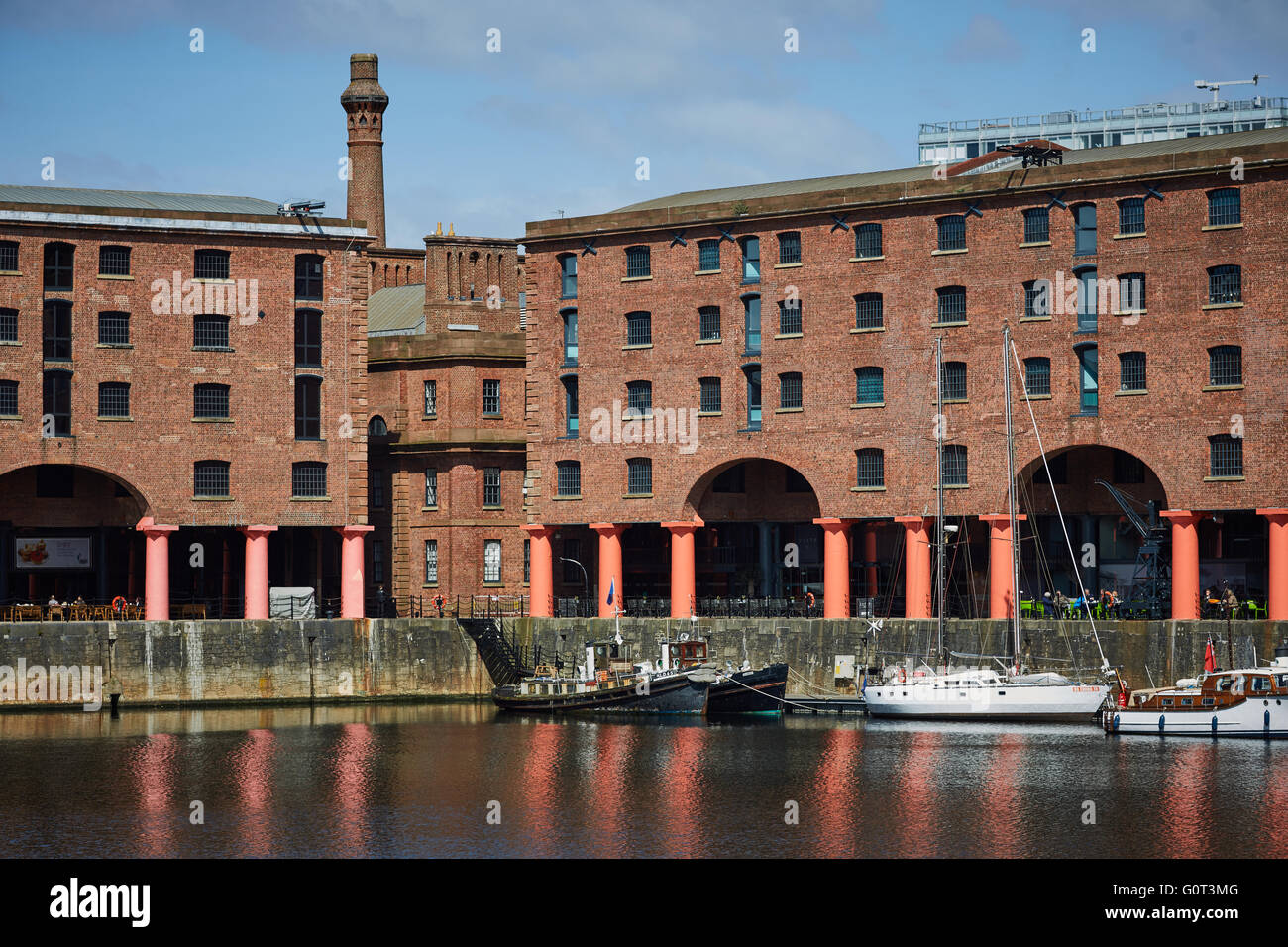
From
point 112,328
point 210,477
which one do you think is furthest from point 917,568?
point 112,328

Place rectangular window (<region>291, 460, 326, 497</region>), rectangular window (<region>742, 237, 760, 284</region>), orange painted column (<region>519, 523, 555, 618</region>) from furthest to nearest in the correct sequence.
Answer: orange painted column (<region>519, 523, 555, 618</region>)
rectangular window (<region>291, 460, 326, 497</region>)
rectangular window (<region>742, 237, 760, 284</region>)

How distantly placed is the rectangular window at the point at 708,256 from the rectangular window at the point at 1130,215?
16.8 m

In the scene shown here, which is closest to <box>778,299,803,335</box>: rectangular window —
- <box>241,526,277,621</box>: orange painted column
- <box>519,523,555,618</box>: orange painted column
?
<box>519,523,555,618</box>: orange painted column

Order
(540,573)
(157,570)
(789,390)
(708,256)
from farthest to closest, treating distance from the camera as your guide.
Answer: (540,573) < (708,256) < (789,390) < (157,570)

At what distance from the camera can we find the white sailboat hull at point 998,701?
2854 inches

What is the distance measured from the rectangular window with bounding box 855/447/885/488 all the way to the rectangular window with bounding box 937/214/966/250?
8629 mm

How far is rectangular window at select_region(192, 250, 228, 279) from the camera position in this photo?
274ft

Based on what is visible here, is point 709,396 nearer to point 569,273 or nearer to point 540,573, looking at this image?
point 569,273

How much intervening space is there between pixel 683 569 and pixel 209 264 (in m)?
23.5

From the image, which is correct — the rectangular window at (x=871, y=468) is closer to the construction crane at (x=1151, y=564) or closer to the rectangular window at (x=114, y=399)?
the construction crane at (x=1151, y=564)

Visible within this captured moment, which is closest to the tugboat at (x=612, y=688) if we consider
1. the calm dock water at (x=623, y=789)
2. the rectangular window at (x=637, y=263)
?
the calm dock water at (x=623, y=789)

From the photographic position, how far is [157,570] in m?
82.3

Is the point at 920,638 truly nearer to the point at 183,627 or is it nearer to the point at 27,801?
the point at 183,627

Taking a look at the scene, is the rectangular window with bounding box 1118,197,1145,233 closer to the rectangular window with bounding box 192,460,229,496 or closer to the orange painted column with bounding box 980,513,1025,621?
the orange painted column with bounding box 980,513,1025,621
